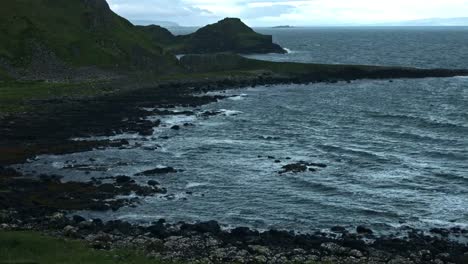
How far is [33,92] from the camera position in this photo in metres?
95.2

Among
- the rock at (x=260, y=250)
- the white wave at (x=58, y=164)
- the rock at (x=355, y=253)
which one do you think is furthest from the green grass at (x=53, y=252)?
the white wave at (x=58, y=164)

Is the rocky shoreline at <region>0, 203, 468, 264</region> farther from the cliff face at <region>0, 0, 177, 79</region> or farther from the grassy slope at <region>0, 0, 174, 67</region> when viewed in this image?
the grassy slope at <region>0, 0, 174, 67</region>

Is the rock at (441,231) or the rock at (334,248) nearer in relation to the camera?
the rock at (334,248)

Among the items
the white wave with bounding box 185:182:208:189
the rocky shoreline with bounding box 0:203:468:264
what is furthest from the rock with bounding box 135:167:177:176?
the rocky shoreline with bounding box 0:203:468:264

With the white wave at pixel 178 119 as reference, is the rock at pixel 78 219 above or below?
above

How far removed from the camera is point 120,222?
137 feet

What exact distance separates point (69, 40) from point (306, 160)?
285 feet

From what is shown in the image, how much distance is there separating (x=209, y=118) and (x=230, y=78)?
4623cm

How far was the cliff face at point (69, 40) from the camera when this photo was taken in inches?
4820

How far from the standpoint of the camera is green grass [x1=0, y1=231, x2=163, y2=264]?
3031 cm

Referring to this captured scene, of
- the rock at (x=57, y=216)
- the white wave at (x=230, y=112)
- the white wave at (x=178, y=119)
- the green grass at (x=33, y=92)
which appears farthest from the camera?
the white wave at (x=230, y=112)

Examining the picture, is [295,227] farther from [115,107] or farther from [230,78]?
[230,78]

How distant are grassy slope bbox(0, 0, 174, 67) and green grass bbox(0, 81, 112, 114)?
1799 cm

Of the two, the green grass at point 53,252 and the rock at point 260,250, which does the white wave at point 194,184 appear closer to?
the rock at point 260,250
